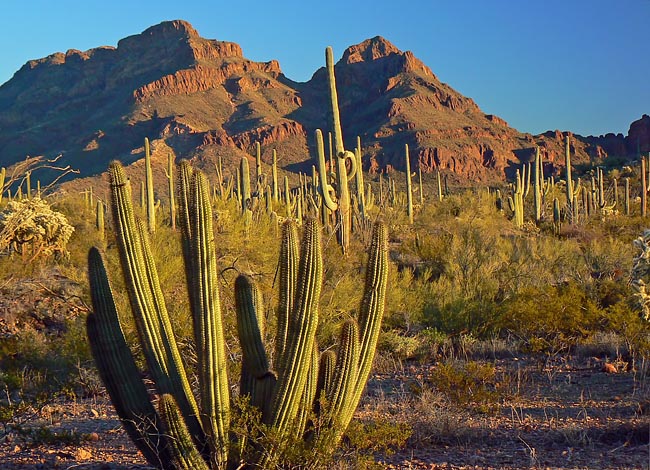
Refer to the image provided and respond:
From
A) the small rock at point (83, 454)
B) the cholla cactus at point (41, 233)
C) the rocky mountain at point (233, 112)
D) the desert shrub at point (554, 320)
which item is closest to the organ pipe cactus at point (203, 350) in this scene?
the small rock at point (83, 454)

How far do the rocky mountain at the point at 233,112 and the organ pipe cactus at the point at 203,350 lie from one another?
77.7 meters

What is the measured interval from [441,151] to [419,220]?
69.5m

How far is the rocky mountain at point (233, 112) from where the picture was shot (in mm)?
96125

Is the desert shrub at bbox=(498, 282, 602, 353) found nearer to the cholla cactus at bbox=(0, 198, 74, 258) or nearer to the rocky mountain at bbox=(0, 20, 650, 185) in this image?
the cholla cactus at bbox=(0, 198, 74, 258)

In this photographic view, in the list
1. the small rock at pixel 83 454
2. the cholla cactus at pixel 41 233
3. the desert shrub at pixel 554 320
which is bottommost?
the small rock at pixel 83 454

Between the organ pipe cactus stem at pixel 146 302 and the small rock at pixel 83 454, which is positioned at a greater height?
the organ pipe cactus stem at pixel 146 302

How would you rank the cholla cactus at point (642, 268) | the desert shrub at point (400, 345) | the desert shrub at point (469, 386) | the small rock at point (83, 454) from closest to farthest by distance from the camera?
the cholla cactus at point (642, 268), the small rock at point (83, 454), the desert shrub at point (469, 386), the desert shrub at point (400, 345)

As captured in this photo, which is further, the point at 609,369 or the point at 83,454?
the point at 609,369

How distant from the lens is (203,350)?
5000mm

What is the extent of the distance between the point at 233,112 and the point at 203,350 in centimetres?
11003

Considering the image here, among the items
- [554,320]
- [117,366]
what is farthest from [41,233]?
[117,366]

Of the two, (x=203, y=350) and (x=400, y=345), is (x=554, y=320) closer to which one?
(x=400, y=345)

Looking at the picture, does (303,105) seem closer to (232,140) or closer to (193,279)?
(232,140)

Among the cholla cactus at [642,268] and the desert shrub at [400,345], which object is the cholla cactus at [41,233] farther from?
→ the cholla cactus at [642,268]
